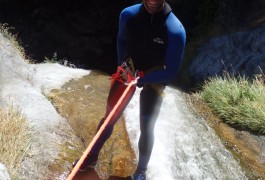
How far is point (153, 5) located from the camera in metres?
3.79

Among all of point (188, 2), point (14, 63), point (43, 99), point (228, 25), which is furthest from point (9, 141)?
point (188, 2)

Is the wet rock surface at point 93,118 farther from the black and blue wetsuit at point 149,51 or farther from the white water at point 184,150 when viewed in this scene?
the black and blue wetsuit at point 149,51

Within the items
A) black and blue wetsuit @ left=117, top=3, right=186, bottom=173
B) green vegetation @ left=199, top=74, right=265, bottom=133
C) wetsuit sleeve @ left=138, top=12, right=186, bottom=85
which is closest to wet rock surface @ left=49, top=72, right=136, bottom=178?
black and blue wetsuit @ left=117, top=3, right=186, bottom=173

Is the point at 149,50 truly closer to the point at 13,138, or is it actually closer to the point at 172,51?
the point at 172,51

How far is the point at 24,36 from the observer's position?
14727 mm

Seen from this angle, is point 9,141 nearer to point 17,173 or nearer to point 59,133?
point 17,173

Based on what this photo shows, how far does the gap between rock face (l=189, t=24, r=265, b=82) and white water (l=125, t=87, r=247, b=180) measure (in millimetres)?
4290

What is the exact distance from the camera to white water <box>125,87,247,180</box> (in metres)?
5.22

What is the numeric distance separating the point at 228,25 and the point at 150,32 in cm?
895

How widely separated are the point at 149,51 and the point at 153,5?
0.49 meters

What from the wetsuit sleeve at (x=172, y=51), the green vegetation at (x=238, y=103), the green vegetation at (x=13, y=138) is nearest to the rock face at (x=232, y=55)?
the green vegetation at (x=238, y=103)

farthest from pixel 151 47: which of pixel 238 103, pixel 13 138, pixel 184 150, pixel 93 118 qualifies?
pixel 238 103

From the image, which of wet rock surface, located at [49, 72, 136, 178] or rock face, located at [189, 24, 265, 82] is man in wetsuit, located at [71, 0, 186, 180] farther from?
rock face, located at [189, 24, 265, 82]

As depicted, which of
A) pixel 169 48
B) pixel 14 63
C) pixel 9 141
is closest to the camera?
pixel 169 48
